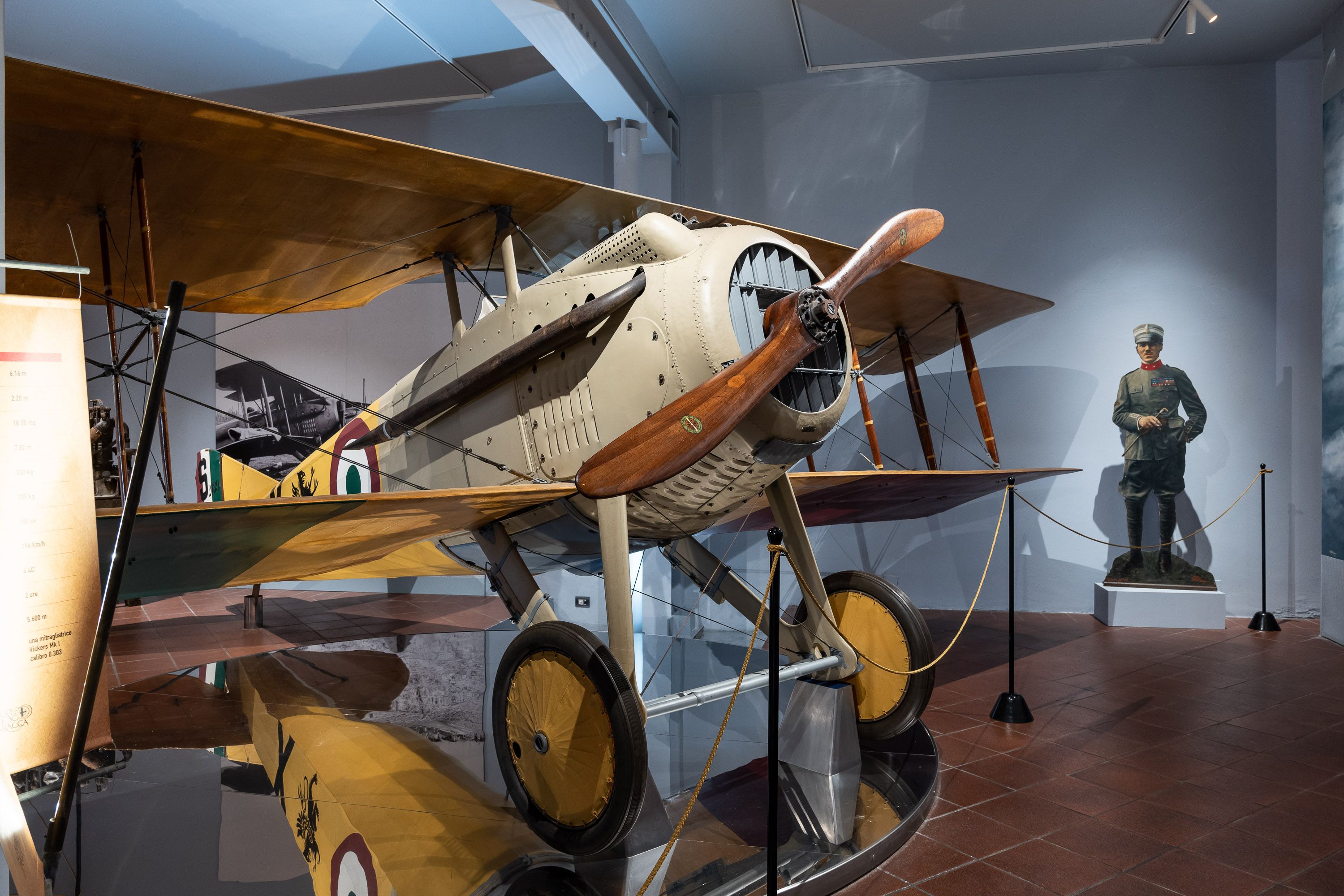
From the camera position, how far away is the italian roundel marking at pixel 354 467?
4.79 m

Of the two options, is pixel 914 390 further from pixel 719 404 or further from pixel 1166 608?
pixel 719 404

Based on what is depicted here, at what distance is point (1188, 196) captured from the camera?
8070 millimetres

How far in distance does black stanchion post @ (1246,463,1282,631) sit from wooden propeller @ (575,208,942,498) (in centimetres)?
605

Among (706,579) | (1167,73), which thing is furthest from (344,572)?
(1167,73)

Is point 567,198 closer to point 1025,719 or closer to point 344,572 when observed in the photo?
point 344,572

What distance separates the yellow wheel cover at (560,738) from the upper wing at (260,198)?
6.83 ft

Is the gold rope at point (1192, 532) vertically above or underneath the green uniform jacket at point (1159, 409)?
underneath

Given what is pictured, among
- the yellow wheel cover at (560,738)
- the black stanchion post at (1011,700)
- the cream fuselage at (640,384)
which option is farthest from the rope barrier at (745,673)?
the black stanchion post at (1011,700)

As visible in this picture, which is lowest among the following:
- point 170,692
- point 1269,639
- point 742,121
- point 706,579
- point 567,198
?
point 1269,639

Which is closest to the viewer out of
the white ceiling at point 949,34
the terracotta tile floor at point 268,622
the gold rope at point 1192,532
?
the terracotta tile floor at point 268,622

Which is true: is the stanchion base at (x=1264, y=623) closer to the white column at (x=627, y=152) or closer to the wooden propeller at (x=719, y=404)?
the wooden propeller at (x=719, y=404)

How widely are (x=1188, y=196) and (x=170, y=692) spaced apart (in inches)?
367

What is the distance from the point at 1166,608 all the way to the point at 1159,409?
1.80m

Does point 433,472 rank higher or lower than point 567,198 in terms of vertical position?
lower
